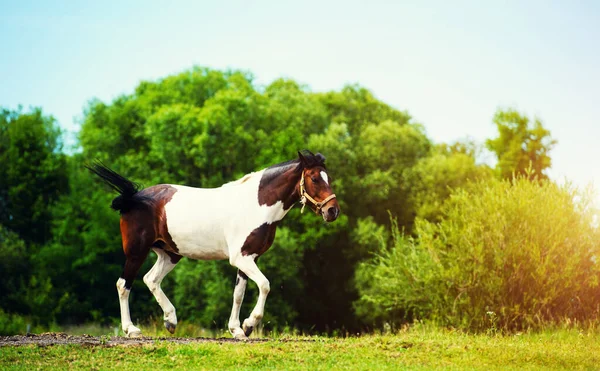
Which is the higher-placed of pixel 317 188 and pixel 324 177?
pixel 324 177

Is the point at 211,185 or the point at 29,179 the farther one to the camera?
the point at 29,179

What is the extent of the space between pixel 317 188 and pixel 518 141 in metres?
46.2

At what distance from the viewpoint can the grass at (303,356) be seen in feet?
34.7

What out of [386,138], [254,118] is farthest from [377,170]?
[254,118]

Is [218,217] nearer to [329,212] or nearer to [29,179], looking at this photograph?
[329,212]

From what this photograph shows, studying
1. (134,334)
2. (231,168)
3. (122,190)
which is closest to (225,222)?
(122,190)

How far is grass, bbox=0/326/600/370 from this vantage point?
10.6 meters

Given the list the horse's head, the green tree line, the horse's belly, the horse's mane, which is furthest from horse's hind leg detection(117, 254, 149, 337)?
the green tree line

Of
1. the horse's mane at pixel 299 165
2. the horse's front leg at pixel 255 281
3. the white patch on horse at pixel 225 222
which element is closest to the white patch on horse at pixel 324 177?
the horse's mane at pixel 299 165

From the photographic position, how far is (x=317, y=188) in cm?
1257

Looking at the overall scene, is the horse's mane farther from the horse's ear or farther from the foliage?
the foliage

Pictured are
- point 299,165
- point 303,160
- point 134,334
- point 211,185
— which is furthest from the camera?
point 211,185

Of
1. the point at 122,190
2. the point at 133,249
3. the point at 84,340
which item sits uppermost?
the point at 122,190

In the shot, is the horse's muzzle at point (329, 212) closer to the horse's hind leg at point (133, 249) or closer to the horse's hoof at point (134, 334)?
the horse's hind leg at point (133, 249)
